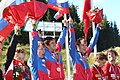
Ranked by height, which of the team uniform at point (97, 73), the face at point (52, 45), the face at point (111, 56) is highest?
the face at point (52, 45)

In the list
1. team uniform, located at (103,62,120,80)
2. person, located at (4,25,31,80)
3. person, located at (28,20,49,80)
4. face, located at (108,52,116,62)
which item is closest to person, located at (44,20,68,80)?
person, located at (28,20,49,80)

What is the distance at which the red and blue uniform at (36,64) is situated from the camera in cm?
595

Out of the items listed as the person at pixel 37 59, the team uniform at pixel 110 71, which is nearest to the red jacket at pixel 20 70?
the person at pixel 37 59

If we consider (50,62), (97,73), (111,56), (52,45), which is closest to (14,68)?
(50,62)

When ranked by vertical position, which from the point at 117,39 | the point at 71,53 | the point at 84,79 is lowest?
the point at 84,79

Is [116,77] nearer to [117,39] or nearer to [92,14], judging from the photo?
[92,14]

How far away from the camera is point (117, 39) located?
5134cm

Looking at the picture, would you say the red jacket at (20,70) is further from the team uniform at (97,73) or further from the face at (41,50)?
the team uniform at (97,73)

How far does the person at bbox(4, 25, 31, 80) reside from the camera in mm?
5770

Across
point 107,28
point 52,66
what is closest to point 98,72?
point 52,66

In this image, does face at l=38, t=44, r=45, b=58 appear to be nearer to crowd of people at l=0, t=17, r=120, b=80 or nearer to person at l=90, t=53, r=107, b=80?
crowd of people at l=0, t=17, r=120, b=80

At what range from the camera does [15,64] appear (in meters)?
6.28

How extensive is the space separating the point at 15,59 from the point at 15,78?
0.34 m

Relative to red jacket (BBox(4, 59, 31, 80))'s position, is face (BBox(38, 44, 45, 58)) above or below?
above
